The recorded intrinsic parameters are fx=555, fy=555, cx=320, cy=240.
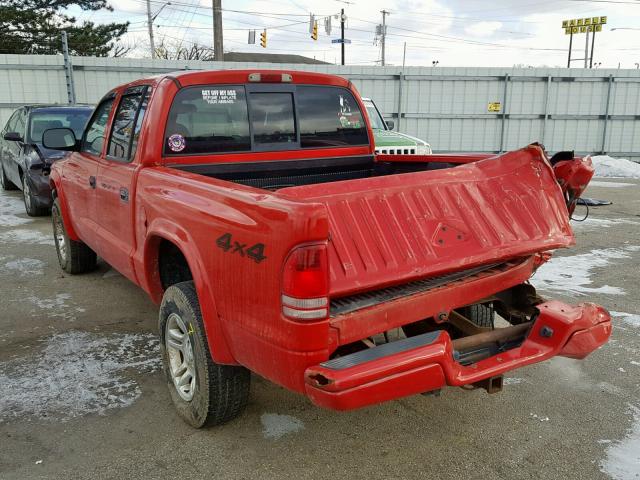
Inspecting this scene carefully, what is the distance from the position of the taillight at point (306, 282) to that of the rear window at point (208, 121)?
6.14ft

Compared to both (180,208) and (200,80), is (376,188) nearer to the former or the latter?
(180,208)

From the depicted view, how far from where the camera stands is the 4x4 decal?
2.29 m

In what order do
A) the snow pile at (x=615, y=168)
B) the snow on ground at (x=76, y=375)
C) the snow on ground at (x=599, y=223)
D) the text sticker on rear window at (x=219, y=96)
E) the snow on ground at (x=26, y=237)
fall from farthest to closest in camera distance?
the snow pile at (x=615, y=168), the snow on ground at (x=599, y=223), the snow on ground at (x=26, y=237), the text sticker on rear window at (x=219, y=96), the snow on ground at (x=76, y=375)

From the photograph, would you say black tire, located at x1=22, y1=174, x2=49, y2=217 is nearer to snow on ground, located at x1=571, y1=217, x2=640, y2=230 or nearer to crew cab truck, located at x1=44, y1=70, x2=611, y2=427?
crew cab truck, located at x1=44, y1=70, x2=611, y2=427

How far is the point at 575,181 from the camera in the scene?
3.35m

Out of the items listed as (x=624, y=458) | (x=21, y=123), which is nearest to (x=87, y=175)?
(x=624, y=458)

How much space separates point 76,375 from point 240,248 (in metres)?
2.03

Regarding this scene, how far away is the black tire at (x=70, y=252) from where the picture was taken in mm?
5773

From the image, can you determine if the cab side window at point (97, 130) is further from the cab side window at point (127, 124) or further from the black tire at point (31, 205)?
the black tire at point (31, 205)

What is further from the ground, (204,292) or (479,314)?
(204,292)

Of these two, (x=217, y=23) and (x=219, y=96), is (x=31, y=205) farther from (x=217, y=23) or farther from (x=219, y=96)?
(x=217, y=23)

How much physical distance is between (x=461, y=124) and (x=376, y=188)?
16.3 meters

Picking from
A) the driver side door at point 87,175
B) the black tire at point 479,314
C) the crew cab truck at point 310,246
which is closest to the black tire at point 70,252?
the driver side door at point 87,175

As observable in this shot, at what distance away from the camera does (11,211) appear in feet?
31.6
